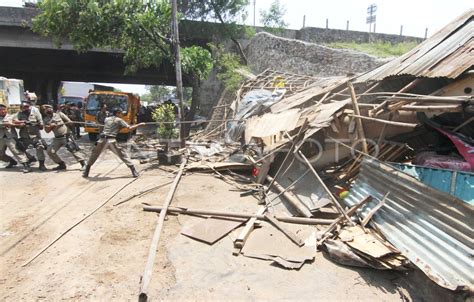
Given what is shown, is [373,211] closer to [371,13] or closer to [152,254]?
[152,254]

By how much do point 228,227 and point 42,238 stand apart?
2581 mm

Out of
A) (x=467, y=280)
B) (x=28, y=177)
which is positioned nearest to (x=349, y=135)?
(x=467, y=280)

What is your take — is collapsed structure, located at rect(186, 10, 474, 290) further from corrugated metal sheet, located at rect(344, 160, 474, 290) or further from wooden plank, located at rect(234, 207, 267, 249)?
wooden plank, located at rect(234, 207, 267, 249)

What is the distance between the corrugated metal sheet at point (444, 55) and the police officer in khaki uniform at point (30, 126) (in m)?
7.80

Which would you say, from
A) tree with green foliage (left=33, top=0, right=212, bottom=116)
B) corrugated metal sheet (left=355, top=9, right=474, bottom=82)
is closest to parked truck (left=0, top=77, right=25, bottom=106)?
tree with green foliage (left=33, top=0, right=212, bottom=116)

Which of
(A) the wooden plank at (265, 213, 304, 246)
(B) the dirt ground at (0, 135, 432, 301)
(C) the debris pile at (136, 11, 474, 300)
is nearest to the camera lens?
(B) the dirt ground at (0, 135, 432, 301)

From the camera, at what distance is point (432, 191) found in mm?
3746

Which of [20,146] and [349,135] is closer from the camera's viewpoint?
[349,135]

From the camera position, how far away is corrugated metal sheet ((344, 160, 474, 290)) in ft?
10.4

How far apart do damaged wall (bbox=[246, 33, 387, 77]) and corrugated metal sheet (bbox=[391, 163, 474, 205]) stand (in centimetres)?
818

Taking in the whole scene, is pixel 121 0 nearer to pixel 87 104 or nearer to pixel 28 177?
pixel 87 104

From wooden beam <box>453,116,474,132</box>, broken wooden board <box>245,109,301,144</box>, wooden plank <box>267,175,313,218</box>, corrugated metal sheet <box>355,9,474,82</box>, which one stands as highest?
corrugated metal sheet <box>355,9,474,82</box>

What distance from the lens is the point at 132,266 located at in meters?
3.96

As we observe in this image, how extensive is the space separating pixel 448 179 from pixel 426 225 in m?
0.70
